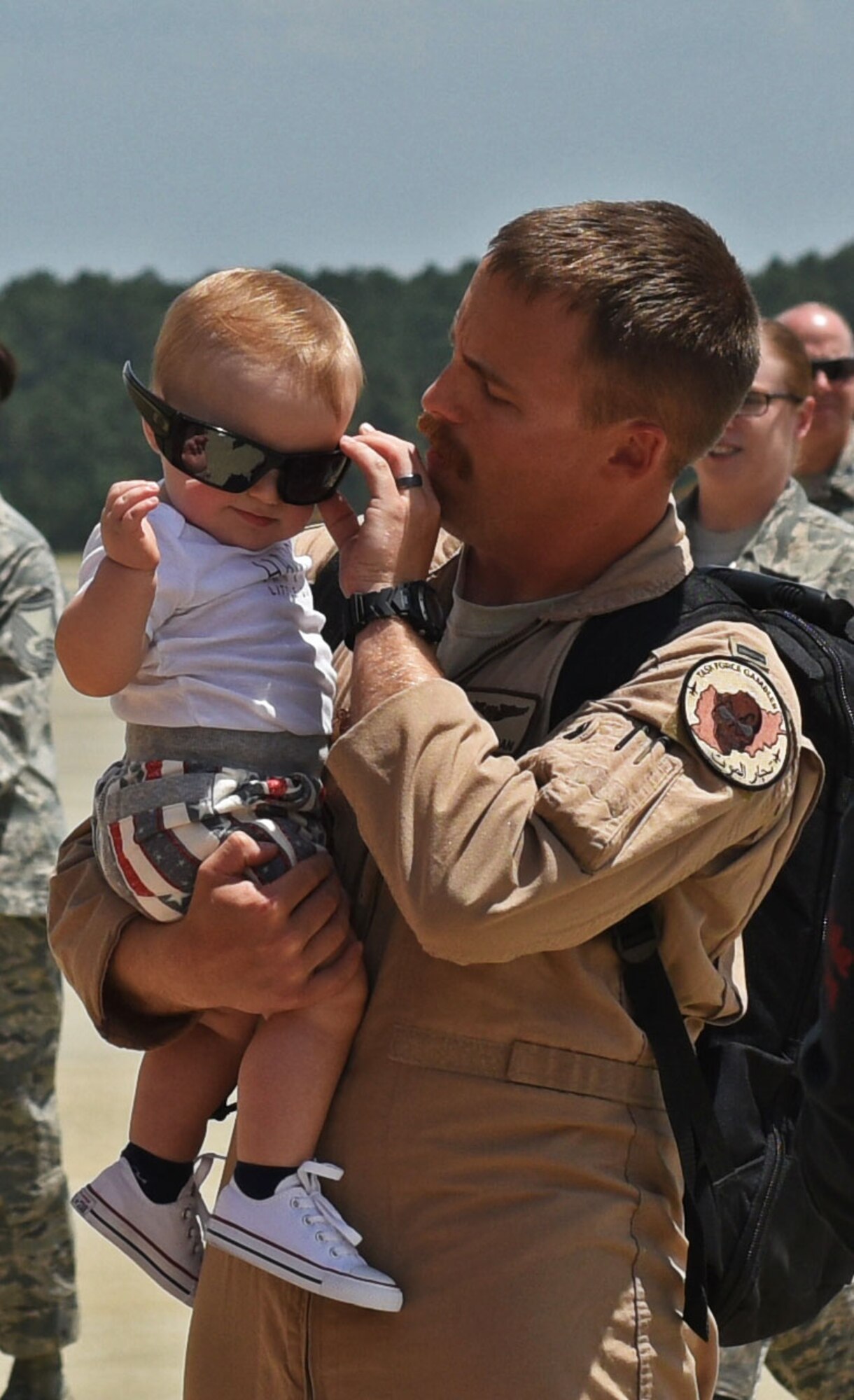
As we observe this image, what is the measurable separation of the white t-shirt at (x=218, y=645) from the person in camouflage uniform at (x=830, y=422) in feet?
15.6

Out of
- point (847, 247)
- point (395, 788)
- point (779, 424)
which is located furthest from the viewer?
point (847, 247)

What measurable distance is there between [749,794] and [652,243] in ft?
2.27

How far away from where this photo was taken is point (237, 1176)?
8.36ft

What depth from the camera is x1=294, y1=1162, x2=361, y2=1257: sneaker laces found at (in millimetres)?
2406

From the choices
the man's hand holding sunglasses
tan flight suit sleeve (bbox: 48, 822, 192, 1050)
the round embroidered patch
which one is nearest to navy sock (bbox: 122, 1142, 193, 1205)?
tan flight suit sleeve (bbox: 48, 822, 192, 1050)

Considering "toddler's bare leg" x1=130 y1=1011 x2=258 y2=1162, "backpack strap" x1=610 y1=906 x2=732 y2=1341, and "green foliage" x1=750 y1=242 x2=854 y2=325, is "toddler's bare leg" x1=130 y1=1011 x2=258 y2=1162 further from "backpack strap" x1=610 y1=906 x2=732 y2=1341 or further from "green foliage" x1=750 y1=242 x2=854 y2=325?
"green foliage" x1=750 y1=242 x2=854 y2=325

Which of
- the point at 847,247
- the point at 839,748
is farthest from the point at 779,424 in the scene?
the point at 847,247

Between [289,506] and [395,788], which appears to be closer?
[395,788]

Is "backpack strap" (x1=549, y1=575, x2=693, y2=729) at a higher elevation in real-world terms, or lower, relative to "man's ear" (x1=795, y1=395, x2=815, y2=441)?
higher

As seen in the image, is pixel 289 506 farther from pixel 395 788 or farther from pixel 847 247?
pixel 847 247

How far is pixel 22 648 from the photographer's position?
214 inches

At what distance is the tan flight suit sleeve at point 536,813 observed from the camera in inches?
88.6

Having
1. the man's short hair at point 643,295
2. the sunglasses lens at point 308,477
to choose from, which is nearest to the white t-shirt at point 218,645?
the sunglasses lens at point 308,477

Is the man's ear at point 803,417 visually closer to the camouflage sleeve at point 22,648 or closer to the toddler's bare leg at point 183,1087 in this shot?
the camouflage sleeve at point 22,648
